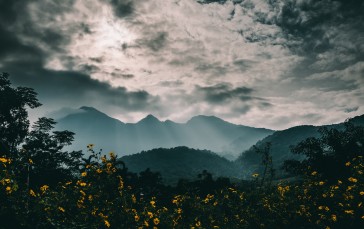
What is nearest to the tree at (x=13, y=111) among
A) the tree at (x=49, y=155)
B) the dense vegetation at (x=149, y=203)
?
the tree at (x=49, y=155)

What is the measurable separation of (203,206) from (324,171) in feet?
83.9

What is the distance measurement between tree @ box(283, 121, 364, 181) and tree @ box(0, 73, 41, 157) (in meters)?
35.0

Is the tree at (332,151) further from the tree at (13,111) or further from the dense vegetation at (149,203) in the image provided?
the tree at (13,111)

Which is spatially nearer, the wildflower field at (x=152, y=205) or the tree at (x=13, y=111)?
the wildflower field at (x=152, y=205)

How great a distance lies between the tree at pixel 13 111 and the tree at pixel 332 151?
3499cm

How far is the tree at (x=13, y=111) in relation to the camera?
36.6 metres

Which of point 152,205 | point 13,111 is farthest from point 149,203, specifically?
point 13,111

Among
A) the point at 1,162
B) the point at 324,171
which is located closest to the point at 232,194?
the point at 1,162

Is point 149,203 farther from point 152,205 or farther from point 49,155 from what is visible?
point 49,155

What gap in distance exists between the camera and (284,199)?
12023 mm

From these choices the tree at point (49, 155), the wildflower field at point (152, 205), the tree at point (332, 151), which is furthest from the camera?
the tree at point (49, 155)

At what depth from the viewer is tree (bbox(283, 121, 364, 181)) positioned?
108 ft

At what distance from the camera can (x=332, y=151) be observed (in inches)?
1576

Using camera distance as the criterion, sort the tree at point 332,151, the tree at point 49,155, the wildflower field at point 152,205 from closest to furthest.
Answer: the wildflower field at point 152,205
the tree at point 332,151
the tree at point 49,155
